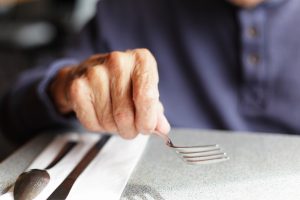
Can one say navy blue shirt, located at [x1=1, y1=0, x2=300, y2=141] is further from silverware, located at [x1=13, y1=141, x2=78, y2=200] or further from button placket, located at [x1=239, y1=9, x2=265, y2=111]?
→ silverware, located at [x1=13, y1=141, x2=78, y2=200]

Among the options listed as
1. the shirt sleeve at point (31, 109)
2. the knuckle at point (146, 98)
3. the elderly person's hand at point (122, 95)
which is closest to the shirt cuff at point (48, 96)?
the shirt sleeve at point (31, 109)

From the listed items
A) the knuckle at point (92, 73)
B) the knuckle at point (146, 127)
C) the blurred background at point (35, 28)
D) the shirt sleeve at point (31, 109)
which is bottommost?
the blurred background at point (35, 28)

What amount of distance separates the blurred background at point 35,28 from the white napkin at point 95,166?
152cm

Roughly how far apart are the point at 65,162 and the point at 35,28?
192 cm

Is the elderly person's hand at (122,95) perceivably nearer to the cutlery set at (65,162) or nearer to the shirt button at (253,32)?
the cutlery set at (65,162)

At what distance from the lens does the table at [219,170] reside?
46cm

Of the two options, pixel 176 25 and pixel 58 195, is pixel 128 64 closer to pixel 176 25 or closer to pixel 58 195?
pixel 58 195

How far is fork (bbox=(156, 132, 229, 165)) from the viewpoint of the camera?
51cm

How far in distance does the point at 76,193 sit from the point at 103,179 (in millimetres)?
46

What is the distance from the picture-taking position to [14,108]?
0.79 metres

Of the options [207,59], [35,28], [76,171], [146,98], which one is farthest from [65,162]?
[35,28]

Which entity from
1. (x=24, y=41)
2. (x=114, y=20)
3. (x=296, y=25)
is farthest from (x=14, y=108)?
(x=24, y=41)

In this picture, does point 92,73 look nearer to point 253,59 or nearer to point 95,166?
point 95,166

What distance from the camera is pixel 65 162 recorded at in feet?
1.80
